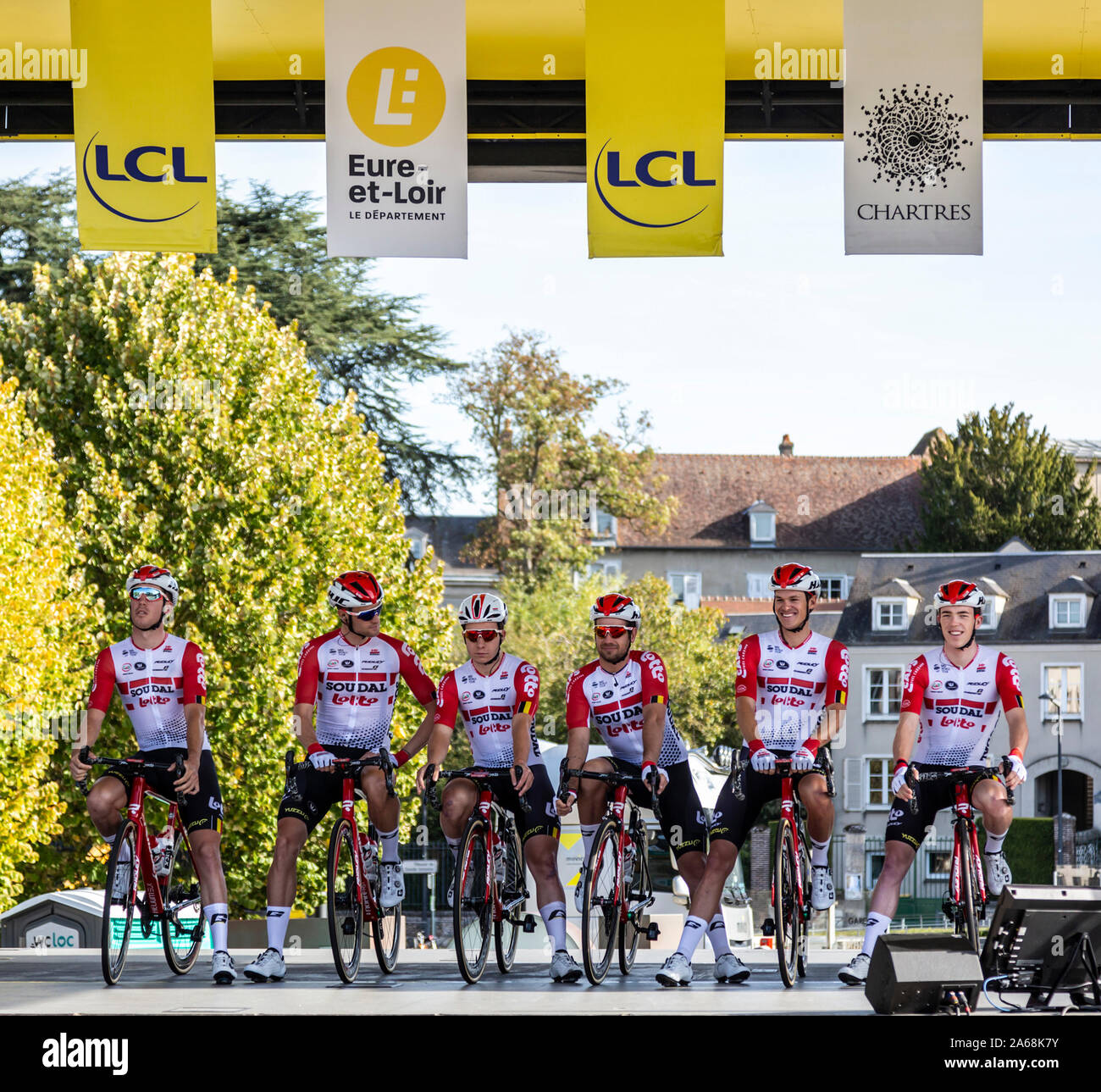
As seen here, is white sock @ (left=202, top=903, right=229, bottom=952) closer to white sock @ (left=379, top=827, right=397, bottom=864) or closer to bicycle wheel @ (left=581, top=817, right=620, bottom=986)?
white sock @ (left=379, top=827, right=397, bottom=864)

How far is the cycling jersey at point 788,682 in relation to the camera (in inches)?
419

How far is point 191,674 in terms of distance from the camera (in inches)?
424

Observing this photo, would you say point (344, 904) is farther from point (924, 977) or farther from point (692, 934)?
point (924, 977)

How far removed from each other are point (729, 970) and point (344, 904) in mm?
2402

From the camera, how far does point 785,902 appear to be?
1046 centimetres

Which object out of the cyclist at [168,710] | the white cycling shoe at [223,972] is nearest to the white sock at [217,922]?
the cyclist at [168,710]

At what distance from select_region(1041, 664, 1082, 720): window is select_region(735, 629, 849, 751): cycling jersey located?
169 feet

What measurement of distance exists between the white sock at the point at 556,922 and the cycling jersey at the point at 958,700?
2471 mm

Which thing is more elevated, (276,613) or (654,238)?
(654,238)

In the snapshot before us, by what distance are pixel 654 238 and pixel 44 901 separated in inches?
535

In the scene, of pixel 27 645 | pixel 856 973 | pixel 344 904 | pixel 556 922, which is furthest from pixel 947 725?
pixel 27 645

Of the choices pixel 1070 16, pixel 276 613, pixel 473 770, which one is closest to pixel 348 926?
pixel 473 770

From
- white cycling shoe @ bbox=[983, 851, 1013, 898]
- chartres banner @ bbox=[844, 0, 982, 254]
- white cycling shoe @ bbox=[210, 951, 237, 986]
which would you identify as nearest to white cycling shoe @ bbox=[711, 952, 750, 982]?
white cycling shoe @ bbox=[983, 851, 1013, 898]
